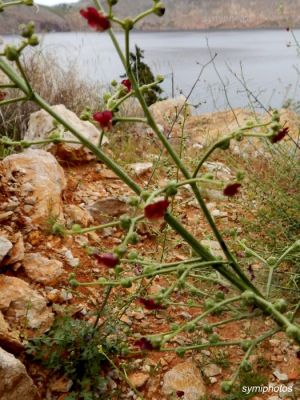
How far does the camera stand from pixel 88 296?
256 cm

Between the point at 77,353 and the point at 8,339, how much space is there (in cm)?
28

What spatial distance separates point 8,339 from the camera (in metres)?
2.09

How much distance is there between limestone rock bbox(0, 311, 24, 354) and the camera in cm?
209

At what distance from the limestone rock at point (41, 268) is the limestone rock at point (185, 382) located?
698 mm

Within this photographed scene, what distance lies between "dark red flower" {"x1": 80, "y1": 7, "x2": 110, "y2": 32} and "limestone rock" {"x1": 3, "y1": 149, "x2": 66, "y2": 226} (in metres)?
1.93

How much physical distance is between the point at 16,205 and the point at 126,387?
3.88ft

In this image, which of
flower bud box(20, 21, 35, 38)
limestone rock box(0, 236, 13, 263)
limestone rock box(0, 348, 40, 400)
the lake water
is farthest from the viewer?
the lake water

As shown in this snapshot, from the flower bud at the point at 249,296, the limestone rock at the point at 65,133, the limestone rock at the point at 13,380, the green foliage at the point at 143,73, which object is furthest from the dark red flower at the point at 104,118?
Answer: the green foliage at the point at 143,73

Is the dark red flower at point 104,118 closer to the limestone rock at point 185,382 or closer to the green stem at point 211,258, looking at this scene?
the green stem at point 211,258

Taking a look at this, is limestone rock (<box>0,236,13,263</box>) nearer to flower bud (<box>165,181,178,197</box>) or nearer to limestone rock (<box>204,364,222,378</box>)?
limestone rock (<box>204,364,222,378</box>)

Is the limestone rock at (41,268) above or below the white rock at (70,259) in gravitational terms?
above

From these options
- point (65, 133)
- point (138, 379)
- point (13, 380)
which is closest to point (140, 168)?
point (65, 133)

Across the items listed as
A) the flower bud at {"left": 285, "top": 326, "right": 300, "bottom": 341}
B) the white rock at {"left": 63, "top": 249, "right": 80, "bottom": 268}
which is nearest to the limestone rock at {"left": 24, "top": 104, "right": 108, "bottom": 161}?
the white rock at {"left": 63, "top": 249, "right": 80, "bottom": 268}

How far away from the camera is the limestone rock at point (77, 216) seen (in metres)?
3.10
